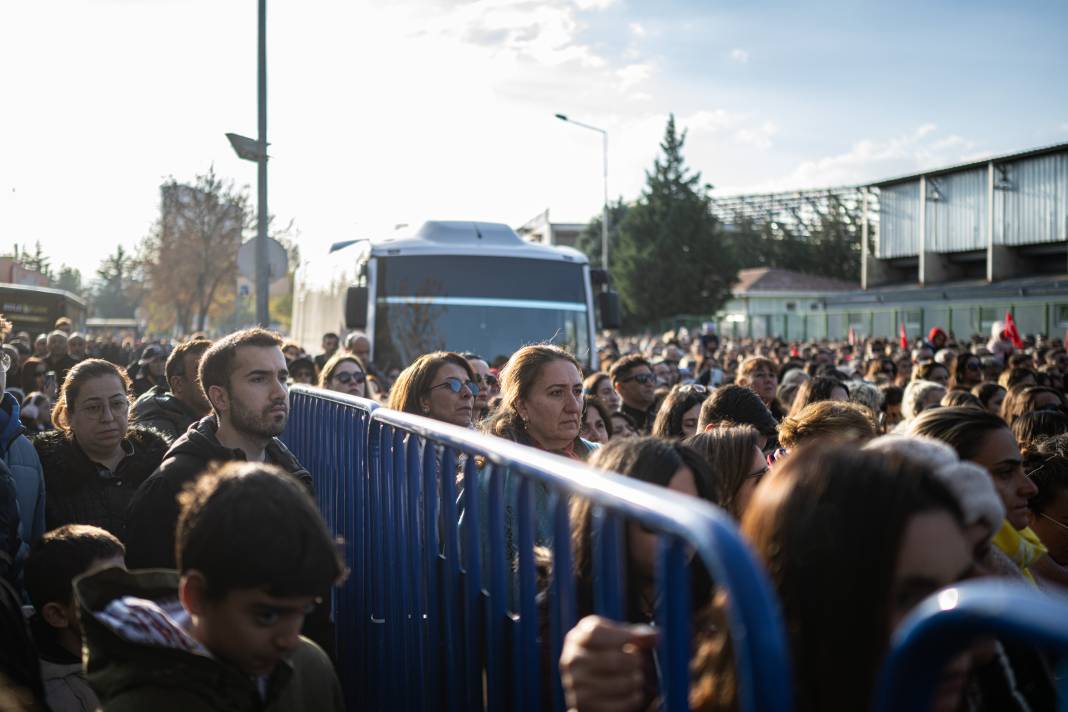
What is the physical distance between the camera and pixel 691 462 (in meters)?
2.79

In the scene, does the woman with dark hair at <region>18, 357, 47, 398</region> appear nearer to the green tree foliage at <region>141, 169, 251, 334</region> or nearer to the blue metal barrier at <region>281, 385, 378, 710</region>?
the blue metal barrier at <region>281, 385, 378, 710</region>

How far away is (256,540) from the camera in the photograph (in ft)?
7.45

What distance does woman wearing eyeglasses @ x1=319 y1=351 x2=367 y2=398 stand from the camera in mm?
7914

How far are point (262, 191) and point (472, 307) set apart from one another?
3464 mm

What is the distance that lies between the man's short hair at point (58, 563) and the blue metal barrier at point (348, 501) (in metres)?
0.93

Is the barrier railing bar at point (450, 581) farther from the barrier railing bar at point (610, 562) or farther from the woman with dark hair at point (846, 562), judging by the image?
the woman with dark hair at point (846, 562)

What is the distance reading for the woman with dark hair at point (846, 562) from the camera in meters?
1.58

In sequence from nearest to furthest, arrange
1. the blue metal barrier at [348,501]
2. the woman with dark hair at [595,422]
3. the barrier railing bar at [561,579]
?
the barrier railing bar at [561,579], the blue metal barrier at [348,501], the woman with dark hair at [595,422]

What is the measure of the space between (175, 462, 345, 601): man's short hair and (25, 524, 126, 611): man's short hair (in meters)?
1.28

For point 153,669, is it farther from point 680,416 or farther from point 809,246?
point 809,246

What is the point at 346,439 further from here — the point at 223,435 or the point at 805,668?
the point at 805,668

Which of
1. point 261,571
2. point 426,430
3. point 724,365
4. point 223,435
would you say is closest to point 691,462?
point 426,430

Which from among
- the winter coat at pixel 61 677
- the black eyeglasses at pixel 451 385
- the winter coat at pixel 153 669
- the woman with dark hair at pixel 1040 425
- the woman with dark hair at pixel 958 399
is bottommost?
the winter coat at pixel 61 677

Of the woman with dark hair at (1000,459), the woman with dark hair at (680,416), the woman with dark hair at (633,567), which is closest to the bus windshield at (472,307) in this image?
the woman with dark hair at (680,416)
